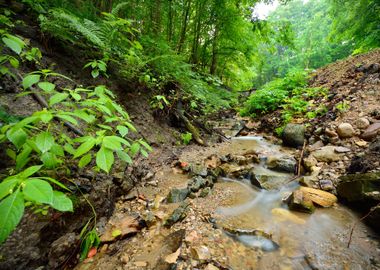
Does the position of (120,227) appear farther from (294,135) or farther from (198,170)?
(294,135)

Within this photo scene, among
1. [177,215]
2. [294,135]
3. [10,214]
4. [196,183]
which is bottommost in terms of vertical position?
[177,215]

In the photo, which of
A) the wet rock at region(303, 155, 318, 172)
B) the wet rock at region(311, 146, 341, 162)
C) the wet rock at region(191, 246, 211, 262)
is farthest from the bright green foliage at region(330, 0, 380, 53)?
the wet rock at region(191, 246, 211, 262)

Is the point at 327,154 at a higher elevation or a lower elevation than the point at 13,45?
lower

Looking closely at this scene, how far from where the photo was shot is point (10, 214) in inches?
27.2

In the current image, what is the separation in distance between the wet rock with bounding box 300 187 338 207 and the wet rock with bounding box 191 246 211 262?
5.62ft

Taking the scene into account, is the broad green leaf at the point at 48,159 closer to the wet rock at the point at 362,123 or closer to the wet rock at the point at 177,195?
the wet rock at the point at 177,195

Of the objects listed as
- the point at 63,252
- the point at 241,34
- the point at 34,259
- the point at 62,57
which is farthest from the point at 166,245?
the point at 241,34

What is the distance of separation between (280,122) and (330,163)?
10.1ft

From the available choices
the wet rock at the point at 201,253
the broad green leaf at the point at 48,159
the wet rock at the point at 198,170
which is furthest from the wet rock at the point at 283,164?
the broad green leaf at the point at 48,159

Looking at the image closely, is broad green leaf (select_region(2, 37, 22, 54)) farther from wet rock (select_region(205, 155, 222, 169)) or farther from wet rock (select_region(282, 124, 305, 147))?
wet rock (select_region(282, 124, 305, 147))

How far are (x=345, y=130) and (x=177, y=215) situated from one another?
389cm

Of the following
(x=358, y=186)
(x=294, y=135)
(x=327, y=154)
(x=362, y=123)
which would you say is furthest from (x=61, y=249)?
(x=362, y=123)

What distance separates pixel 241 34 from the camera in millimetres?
8805

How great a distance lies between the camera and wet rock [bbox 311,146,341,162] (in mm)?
3432
